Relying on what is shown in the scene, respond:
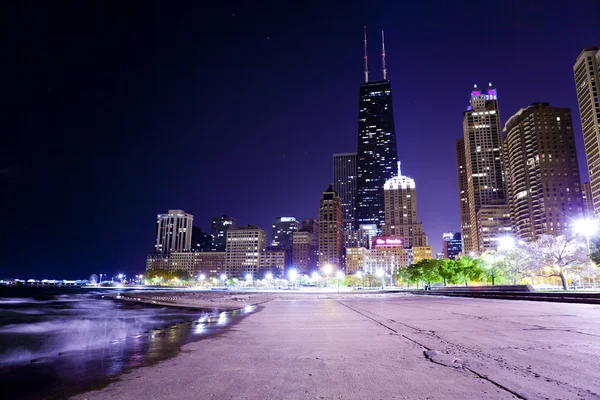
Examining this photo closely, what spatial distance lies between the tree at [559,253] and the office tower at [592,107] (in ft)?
439

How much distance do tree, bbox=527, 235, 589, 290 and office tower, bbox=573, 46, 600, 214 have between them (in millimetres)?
133700

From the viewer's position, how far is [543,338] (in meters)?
10.1

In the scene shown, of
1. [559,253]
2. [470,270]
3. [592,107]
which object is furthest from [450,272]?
[592,107]

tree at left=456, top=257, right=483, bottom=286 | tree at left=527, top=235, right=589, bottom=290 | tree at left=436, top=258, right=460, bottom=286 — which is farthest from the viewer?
tree at left=436, top=258, right=460, bottom=286

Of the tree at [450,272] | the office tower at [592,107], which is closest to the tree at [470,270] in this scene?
the tree at [450,272]

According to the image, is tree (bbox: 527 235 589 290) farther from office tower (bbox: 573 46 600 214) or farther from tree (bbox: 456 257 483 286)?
office tower (bbox: 573 46 600 214)

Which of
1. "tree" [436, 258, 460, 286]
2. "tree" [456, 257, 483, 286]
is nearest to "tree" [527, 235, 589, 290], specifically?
"tree" [456, 257, 483, 286]

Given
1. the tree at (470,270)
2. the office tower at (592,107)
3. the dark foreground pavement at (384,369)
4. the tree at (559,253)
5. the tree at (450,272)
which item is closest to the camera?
the dark foreground pavement at (384,369)

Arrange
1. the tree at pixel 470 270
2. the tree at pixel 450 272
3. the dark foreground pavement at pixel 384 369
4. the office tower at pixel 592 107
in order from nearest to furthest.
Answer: the dark foreground pavement at pixel 384 369, the tree at pixel 470 270, the tree at pixel 450 272, the office tower at pixel 592 107

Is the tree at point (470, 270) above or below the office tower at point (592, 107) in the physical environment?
below

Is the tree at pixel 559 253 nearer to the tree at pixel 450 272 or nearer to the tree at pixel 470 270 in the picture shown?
the tree at pixel 470 270

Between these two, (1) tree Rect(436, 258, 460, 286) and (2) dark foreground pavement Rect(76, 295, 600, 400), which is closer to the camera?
(2) dark foreground pavement Rect(76, 295, 600, 400)

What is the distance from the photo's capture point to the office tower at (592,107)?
174 metres

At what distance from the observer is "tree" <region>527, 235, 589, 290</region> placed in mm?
63250
